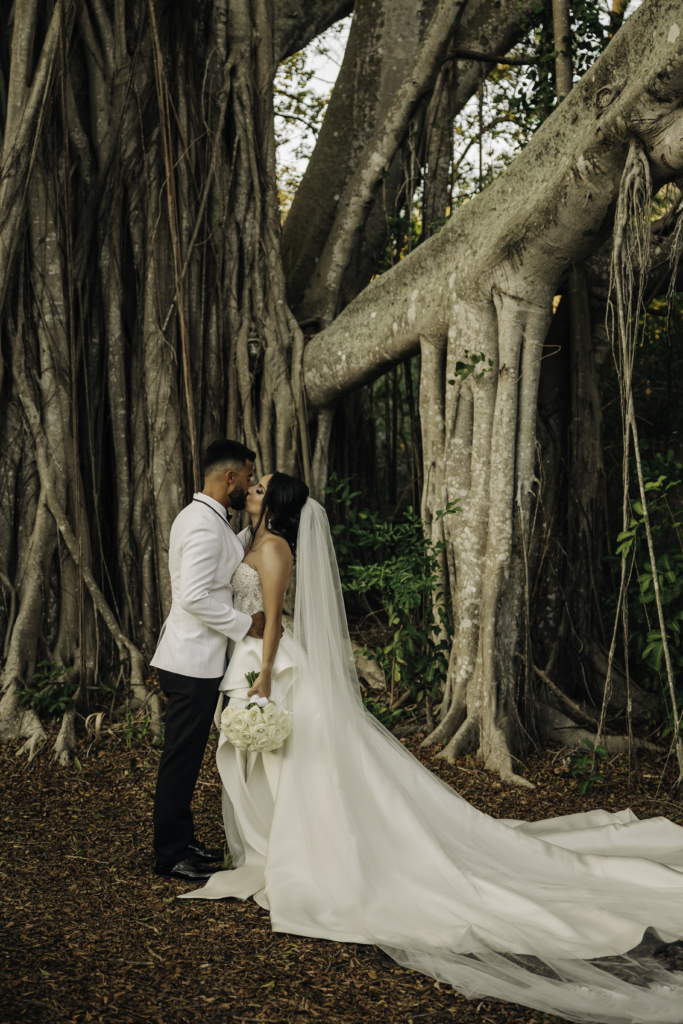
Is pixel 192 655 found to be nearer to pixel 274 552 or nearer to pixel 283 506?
pixel 274 552

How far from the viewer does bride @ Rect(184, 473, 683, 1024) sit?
6.58 feet

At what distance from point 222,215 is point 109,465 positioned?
1446 mm

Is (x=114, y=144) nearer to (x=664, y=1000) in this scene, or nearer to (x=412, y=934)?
(x=412, y=934)

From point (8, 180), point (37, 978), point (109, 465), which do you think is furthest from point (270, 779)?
point (8, 180)

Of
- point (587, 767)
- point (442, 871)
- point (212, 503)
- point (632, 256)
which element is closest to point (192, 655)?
point (212, 503)

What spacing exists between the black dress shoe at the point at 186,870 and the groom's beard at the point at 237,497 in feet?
3.63

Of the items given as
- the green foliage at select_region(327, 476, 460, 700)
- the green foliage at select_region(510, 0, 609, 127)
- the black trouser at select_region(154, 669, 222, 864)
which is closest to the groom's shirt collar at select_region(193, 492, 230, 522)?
the black trouser at select_region(154, 669, 222, 864)

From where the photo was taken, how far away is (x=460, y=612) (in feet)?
12.1

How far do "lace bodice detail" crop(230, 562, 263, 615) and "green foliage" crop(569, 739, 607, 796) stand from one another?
147cm

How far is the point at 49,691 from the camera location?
3.94 meters

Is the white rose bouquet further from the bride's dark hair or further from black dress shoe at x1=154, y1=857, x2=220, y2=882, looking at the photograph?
the bride's dark hair

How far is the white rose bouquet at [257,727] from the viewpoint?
2.51 meters

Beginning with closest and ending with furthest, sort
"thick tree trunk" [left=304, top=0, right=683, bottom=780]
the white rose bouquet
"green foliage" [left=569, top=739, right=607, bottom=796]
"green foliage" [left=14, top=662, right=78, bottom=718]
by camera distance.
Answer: the white rose bouquet < "thick tree trunk" [left=304, top=0, right=683, bottom=780] < "green foliage" [left=569, top=739, right=607, bottom=796] < "green foliage" [left=14, top=662, right=78, bottom=718]

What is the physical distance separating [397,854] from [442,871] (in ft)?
0.45
